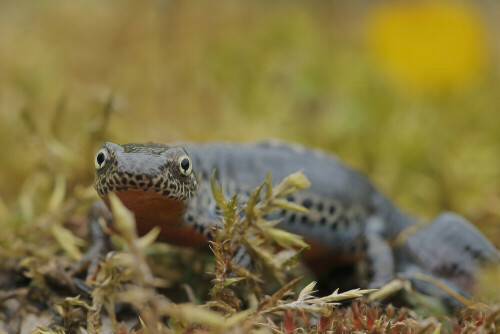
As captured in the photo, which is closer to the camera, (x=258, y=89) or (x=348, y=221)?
(x=348, y=221)

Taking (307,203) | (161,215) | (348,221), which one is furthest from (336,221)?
(161,215)

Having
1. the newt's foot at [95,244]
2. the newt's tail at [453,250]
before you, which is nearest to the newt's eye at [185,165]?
the newt's foot at [95,244]

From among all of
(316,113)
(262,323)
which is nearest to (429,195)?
(316,113)

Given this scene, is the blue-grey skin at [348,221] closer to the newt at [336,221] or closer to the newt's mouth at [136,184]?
the newt at [336,221]

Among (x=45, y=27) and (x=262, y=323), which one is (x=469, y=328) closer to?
(x=262, y=323)

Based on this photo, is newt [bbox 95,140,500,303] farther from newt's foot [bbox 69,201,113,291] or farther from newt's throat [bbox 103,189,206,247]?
newt's foot [bbox 69,201,113,291]

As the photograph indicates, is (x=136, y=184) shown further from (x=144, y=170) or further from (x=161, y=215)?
(x=161, y=215)

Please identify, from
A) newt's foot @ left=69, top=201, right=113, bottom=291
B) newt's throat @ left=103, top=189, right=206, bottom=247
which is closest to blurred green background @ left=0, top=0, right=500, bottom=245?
newt's foot @ left=69, top=201, right=113, bottom=291
